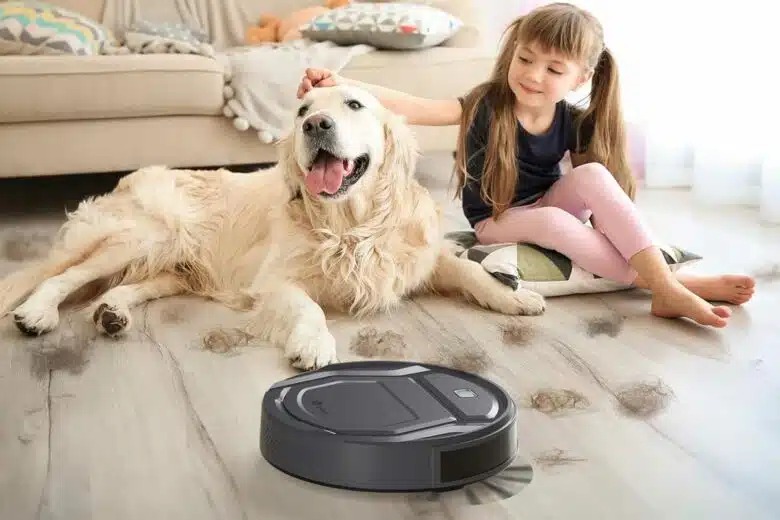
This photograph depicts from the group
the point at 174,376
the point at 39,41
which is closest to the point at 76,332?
the point at 174,376

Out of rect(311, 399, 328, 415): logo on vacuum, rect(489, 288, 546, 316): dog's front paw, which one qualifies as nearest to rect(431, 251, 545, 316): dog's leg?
rect(489, 288, 546, 316): dog's front paw

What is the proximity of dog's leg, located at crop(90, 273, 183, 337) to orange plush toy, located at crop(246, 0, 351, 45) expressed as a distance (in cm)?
199

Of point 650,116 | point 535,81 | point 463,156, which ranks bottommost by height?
point 650,116

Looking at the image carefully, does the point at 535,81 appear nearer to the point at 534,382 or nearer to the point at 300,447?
the point at 534,382

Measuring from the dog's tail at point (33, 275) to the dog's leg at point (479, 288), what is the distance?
0.91 meters

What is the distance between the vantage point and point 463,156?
2.50m

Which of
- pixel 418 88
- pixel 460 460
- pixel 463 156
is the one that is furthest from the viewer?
pixel 418 88

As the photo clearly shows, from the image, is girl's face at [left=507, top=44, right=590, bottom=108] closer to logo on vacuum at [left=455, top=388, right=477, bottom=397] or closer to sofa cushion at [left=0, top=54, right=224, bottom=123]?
logo on vacuum at [left=455, top=388, right=477, bottom=397]

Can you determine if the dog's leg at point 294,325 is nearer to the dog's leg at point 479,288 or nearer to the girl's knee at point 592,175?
the dog's leg at point 479,288

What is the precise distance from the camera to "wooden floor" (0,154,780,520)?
129 cm

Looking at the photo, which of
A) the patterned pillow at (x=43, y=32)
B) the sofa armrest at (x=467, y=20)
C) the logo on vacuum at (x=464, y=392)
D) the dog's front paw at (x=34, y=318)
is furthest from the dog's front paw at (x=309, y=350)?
the sofa armrest at (x=467, y=20)

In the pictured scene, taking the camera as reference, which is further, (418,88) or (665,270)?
(418,88)

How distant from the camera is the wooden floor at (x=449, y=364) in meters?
1.29

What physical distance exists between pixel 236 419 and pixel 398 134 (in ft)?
2.93
